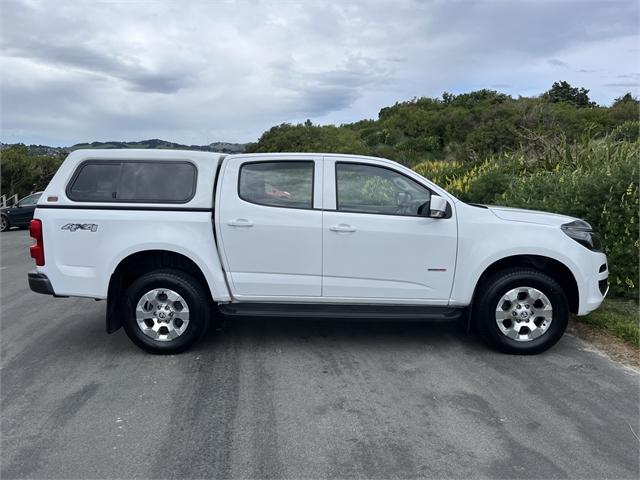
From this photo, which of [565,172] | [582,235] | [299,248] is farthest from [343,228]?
[565,172]

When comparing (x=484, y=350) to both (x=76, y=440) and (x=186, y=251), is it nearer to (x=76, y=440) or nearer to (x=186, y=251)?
(x=186, y=251)

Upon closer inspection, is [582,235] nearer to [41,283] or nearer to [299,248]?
[299,248]

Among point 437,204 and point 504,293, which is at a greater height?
point 437,204

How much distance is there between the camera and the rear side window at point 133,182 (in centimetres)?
528

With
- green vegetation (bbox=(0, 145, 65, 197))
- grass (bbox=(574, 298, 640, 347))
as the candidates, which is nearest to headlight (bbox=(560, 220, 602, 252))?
grass (bbox=(574, 298, 640, 347))

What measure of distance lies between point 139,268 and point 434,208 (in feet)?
9.70

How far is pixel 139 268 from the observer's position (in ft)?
18.0

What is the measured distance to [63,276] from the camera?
527 centimetres

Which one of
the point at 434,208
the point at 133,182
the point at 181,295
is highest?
the point at 133,182


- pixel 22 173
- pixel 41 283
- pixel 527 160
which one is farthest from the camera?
pixel 22 173

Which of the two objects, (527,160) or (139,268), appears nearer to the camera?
(139,268)

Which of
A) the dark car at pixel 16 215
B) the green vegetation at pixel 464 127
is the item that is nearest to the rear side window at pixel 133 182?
the green vegetation at pixel 464 127

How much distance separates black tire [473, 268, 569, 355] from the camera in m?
5.14

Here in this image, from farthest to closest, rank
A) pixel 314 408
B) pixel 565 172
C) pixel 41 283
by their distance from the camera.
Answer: pixel 565 172, pixel 41 283, pixel 314 408
